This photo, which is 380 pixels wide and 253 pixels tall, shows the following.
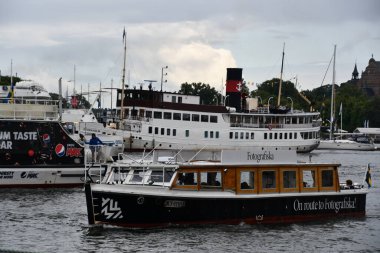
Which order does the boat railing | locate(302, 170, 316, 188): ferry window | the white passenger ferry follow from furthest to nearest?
the white passenger ferry < the boat railing < locate(302, 170, 316, 188): ferry window

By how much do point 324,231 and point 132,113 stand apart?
64112mm

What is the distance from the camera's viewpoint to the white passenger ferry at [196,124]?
311ft

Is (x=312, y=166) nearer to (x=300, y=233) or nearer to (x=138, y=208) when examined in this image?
(x=300, y=233)

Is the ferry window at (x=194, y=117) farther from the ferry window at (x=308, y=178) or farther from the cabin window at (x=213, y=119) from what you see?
the ferry window at (x=308, y=178)

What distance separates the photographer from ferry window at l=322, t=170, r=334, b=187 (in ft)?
121

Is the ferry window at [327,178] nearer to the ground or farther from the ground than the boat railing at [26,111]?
nearer to the ground

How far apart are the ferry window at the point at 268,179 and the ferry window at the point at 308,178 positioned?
1679 mm

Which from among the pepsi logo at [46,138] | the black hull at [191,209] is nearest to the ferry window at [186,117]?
the pepsi logo at [46,138]

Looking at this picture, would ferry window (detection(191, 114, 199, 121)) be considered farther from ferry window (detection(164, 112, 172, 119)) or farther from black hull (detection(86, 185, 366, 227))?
black hull (detection(86, 185, 366, 227))

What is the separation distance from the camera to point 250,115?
318ft

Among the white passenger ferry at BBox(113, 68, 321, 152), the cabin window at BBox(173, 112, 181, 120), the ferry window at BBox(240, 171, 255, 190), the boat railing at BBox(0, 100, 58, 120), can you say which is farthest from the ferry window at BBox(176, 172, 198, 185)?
the cabin window at BBox(173, 112, 181, 120)

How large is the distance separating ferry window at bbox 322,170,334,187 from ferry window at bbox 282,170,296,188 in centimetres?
186

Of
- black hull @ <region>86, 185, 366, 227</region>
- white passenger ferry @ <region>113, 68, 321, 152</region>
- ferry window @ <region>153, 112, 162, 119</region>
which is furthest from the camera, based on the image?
white passenger ferry @ <region>113, 68, 321, 152</region>

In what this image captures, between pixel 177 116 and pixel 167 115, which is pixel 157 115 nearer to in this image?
pixel 167 115
